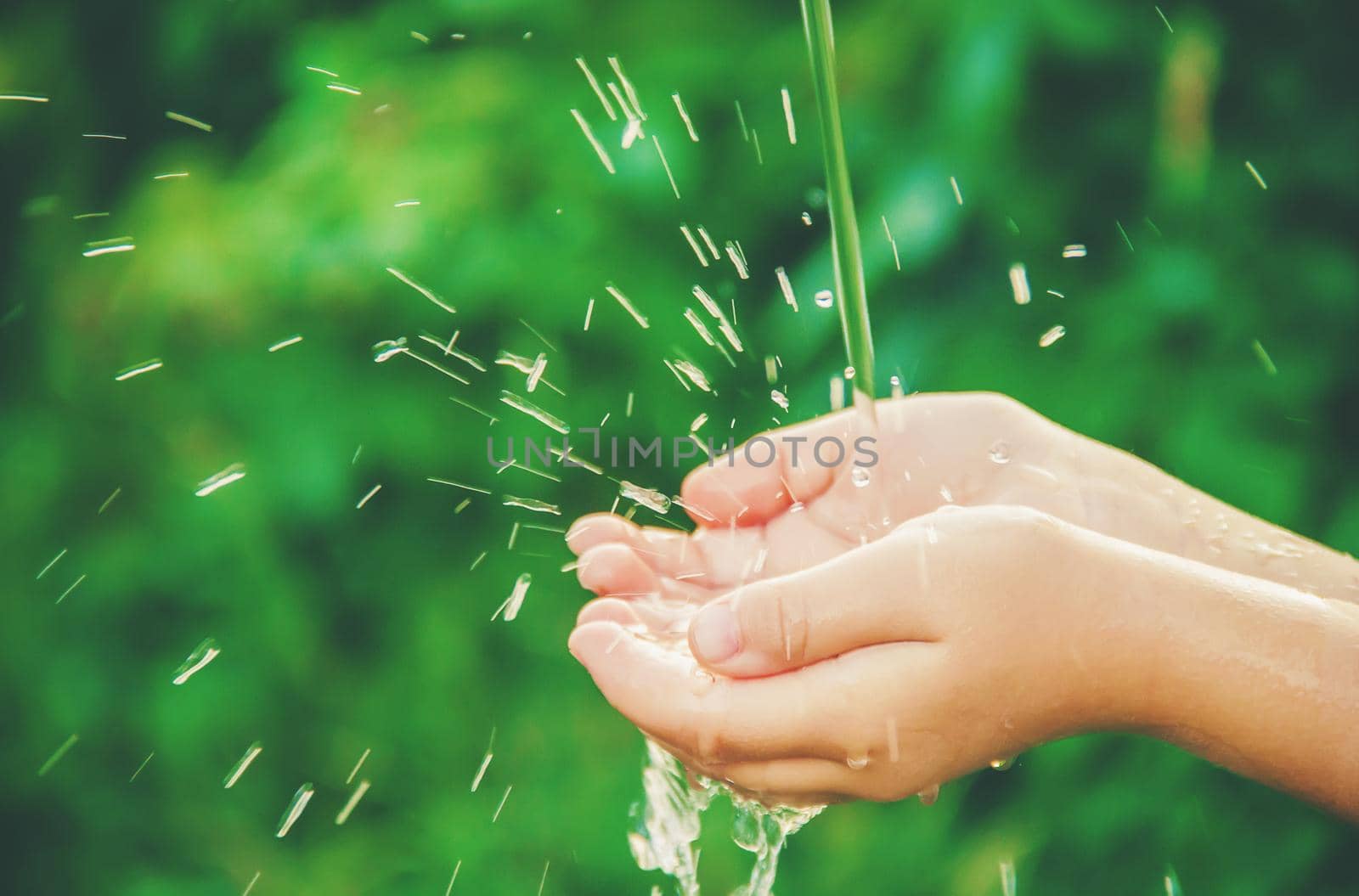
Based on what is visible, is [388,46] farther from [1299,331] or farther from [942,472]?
[1299,331]

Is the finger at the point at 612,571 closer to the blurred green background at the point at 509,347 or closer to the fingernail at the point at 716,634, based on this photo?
the fingernail at the point at 716,634

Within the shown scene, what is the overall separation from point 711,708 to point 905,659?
0.55 ft

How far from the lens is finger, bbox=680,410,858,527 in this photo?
1.43 metres

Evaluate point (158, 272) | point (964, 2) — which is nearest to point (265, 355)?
point (158, 272)

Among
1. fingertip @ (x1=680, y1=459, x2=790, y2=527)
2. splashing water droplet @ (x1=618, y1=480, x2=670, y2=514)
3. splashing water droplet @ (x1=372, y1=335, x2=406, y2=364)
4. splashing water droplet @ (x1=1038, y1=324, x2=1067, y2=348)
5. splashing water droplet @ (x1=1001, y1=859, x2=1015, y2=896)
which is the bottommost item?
splashing water droplet @ (x1=1001, y1=859, x2=1015, y2=896)

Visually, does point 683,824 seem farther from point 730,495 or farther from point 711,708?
point 711,708

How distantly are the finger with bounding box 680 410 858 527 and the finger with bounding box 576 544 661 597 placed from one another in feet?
0.61

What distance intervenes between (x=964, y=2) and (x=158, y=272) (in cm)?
116

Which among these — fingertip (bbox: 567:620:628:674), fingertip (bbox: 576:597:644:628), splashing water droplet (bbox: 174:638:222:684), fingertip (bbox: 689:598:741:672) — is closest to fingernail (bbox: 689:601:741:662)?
fingertip (bbox: 689:598:741:672)

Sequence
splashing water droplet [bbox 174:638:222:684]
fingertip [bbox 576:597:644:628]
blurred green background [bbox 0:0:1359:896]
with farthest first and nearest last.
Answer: splashing water droplet [bbox 174:638:222:684]
blurred green background [bbox 0:0:1359:896]
fingertip [bbox 576:597:644:628]

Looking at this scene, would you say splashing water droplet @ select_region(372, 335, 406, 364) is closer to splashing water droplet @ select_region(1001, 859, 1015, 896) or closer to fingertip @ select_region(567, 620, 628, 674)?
fingertip @ select_region(567, 620, 628, 674)

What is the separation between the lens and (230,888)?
6.14 ft

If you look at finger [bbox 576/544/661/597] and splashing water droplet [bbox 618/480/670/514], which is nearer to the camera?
finger [bbox 576/544/661/597]

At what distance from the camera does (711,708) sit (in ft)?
3.18
